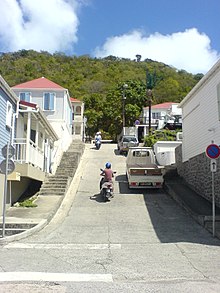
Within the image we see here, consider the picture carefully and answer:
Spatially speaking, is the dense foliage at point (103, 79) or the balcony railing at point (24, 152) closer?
the balcony railing at point (24, 152)

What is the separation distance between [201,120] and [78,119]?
34.7 metres

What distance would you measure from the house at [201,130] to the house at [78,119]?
98.4 ft

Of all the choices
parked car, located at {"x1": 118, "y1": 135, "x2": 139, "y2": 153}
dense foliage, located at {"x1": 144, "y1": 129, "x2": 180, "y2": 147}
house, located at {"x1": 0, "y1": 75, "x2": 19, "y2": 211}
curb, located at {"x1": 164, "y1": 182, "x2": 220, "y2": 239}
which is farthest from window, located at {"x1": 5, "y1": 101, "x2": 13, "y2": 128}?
parked car, located at {"x1": 118, "y1": 135, "x2": 139, "y2": 153}

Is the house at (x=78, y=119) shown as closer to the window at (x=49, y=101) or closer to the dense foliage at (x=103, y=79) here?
the dense foliage at (x=103, y=79)

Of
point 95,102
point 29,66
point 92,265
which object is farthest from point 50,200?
point 29,66

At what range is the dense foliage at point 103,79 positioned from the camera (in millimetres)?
58188

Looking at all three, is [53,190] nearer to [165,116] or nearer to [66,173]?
[66,173]

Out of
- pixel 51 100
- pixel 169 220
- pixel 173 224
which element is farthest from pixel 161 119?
pixel 173 224

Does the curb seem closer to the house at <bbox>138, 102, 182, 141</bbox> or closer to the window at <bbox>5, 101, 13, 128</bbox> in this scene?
the window at <bbox>5, 101, 13, 128</bbox>

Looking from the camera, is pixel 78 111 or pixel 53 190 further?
pixel 78 111

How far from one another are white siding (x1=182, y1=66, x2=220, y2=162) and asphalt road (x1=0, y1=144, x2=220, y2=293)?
11.9 ft

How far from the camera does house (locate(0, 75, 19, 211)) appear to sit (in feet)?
45.8

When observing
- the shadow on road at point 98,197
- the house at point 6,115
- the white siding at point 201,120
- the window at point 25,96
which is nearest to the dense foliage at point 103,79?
the window at point 25,96

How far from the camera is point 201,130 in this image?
56.8 ft
